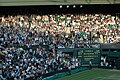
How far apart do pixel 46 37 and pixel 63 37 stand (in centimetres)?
276

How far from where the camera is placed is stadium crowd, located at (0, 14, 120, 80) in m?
30.4

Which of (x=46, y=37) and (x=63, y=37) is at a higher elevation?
(x=46, y=37)

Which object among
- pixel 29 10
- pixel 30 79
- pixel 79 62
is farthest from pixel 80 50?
pixel 30 79

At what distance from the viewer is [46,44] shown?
126ft

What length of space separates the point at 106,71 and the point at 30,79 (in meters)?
12.5

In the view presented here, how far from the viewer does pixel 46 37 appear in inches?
1549

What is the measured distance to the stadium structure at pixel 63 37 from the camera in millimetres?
33744

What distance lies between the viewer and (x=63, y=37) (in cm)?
4134

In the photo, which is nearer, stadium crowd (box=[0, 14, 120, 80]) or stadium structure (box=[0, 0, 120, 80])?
stadium crowd (box=[0, 14, 120, 80])

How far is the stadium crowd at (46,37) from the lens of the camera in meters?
30.4

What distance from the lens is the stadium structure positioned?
33.7 meters

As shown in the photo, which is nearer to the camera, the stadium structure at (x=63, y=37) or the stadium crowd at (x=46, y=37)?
the stadium crowd at (x=46, y=37)

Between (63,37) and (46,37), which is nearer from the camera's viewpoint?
(46,37)

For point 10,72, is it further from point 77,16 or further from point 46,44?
point 77,16
